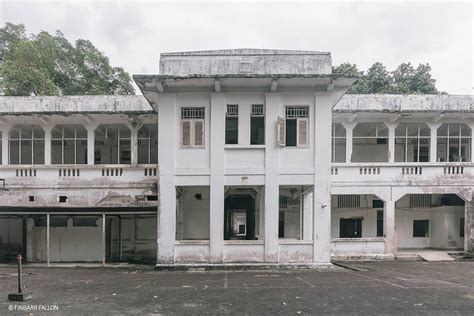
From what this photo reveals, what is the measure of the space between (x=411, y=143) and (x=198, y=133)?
11553 mm

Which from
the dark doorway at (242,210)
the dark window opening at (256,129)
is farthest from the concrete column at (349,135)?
the dark window opening at (256,129)

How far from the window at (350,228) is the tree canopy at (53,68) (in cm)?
1875

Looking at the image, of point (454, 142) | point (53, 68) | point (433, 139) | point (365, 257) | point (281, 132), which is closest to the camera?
point (281, 132)

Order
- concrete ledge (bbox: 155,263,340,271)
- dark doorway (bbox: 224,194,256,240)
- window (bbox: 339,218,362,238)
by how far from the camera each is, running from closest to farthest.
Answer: concrete ledge (bbox: 155,263,340,271) → dark doorway (bbox: 224,194,256,240) → window (bbox: 339,218,362,238)

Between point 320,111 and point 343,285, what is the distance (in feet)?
19.7

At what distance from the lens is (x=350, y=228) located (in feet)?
59.2

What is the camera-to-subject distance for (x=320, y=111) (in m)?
12.7

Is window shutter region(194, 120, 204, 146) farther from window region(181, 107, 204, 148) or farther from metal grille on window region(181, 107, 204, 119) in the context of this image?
metal grille on window region(181, 107, 204, 119)

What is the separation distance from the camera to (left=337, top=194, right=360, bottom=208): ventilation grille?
17.8m

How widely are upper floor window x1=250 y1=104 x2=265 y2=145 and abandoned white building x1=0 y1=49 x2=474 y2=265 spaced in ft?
0.12

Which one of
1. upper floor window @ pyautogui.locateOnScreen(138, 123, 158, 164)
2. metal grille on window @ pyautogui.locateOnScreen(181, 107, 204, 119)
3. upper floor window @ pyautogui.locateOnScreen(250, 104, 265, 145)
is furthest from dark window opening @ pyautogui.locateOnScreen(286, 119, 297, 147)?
upper floor window @ pyautogui.locateOnScreen(138, 123, 158, 164)

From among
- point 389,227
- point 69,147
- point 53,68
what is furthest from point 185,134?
point 53,68

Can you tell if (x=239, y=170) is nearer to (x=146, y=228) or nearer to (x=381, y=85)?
(x=146, y=228)

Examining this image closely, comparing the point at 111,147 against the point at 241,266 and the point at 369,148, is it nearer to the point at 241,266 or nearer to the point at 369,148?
the point at 241,266
